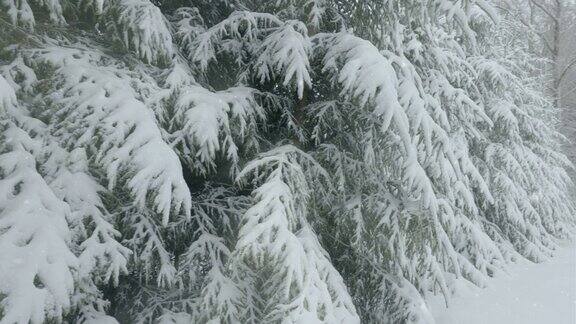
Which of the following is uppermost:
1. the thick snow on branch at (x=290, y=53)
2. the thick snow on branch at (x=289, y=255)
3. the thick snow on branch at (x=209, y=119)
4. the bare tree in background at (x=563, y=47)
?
the thick snow on branch at (x=290, y=53)

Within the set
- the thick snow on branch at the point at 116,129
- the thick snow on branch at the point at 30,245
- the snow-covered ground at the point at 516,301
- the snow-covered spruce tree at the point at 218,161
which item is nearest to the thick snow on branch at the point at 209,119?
the snow-covered spruce tree at the point at 218,161

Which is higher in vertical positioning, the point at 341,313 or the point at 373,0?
the point at 373,0

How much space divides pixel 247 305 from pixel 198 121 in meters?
1.44

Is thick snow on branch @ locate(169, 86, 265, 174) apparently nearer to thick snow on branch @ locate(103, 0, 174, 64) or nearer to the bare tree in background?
thick snow on branch @ locate(103, 0, 174, 64)

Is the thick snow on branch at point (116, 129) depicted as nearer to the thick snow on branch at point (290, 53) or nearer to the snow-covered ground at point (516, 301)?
the thick snow on branch at point (290, 53)

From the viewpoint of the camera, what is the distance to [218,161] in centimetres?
425

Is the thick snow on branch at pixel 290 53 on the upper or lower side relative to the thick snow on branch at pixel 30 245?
upper

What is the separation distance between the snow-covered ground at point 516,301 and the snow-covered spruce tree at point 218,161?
1724 mm

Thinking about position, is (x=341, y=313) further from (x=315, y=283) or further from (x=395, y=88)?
(x=395, y=88)

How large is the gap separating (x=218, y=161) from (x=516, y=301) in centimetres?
539

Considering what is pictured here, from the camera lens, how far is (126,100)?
308 cm

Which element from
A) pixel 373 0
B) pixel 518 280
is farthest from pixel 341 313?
pixel 518 280

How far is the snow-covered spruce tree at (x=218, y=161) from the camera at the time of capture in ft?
9.51

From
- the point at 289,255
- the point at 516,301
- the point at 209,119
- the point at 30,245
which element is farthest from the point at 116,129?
the point at 516,301
